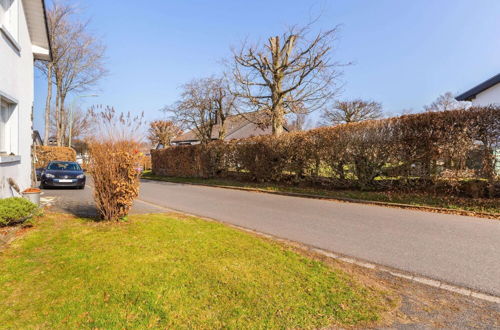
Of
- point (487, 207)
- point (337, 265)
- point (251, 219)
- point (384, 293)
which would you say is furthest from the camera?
point (487, 207)

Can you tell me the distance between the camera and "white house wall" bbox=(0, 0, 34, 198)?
22.1 feet

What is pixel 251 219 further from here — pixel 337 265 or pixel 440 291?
pixel 440 291

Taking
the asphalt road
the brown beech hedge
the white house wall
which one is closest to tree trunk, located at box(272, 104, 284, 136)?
the brown beech hedge

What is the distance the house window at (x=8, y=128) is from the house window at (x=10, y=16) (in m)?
1.88

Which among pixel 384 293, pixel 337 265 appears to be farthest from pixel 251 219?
pixel 384 293

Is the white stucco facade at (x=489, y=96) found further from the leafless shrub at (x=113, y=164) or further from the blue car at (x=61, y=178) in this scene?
the blue car at (x=61, y=178)

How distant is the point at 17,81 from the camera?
7.72 metres

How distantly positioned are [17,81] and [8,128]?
4.38ft

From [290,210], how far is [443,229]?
4017mm

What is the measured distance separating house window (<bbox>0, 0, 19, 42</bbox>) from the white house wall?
30 centimetres

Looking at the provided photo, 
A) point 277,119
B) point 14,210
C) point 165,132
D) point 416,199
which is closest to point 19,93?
point 14,210

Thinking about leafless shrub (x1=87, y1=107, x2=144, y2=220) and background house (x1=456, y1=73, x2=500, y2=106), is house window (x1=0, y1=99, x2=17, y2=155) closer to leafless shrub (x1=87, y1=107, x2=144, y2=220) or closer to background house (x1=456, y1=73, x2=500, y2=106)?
leafless shrub (x1=87, y1=107, x2=144, y2=220)

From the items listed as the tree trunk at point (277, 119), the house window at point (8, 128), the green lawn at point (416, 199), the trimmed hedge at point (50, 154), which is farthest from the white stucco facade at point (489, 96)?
the trimmed hedge at point (50, 154)

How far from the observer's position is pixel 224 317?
9.07ft
